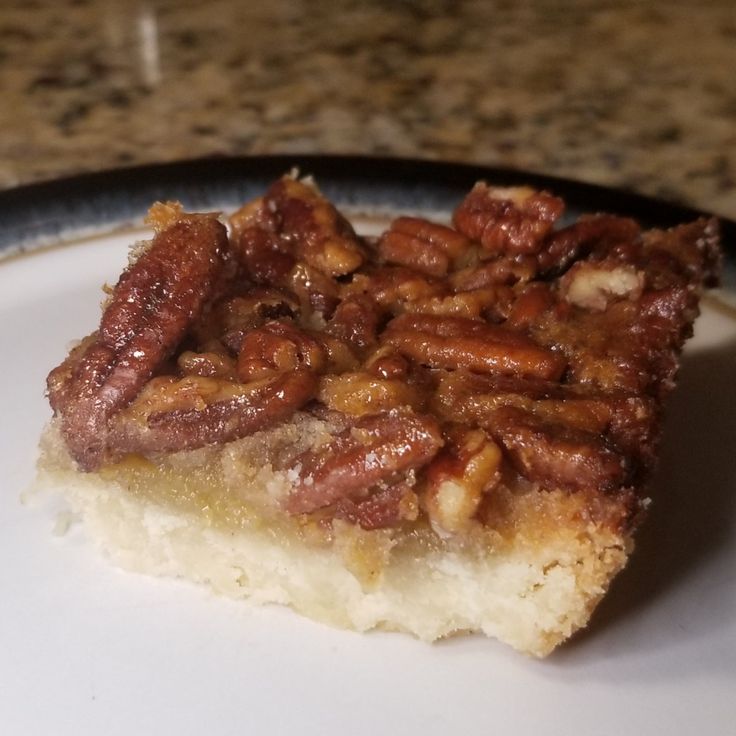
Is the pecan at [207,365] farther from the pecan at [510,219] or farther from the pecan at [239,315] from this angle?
the pecan at [510,219]

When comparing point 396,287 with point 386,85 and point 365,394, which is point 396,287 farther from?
point 386,85

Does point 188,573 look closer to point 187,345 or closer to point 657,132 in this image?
point 187,345

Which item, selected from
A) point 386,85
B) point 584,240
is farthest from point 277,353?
point 386,85

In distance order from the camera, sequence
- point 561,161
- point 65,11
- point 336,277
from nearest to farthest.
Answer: point 336,277
point 561,161
point 65,11

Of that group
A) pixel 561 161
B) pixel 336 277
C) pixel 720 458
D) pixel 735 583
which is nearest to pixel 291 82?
pixel 561 161

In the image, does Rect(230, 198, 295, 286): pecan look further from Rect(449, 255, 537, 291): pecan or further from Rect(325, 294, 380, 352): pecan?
Rect(449, 255, 537, 291): pecan

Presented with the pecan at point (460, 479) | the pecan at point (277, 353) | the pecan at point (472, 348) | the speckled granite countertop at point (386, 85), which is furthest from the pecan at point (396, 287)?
the speckled granite countertop at point (386, 85)
